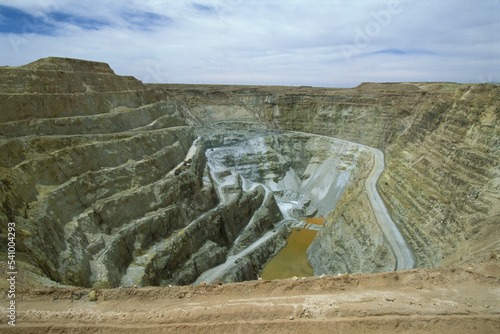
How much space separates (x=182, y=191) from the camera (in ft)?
77.0

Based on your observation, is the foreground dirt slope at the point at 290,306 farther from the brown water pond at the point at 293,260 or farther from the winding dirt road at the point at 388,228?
the brown water pond at the point at 293,260

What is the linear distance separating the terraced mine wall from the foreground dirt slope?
3662 millimetres

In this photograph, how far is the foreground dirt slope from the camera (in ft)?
24.7

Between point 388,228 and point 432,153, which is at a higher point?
point 432,153

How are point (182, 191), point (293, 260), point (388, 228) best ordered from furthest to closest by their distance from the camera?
point (293, 260) → point (182, 191) → point (388, 228)

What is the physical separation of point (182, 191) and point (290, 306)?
55.3 feet

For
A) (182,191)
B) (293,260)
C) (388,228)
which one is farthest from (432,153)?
(182,191)

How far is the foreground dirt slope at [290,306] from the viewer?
753 centimetres

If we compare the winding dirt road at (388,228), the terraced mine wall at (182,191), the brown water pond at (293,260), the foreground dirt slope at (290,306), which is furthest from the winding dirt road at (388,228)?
the foreground dirt slope at (290,306)

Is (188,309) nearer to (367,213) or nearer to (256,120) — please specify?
(367,213)

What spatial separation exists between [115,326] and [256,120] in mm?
38516

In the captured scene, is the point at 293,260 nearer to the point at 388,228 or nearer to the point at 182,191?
the point at 388,228

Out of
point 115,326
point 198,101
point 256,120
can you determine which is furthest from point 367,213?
point 198,101

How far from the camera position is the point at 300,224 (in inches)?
1182
